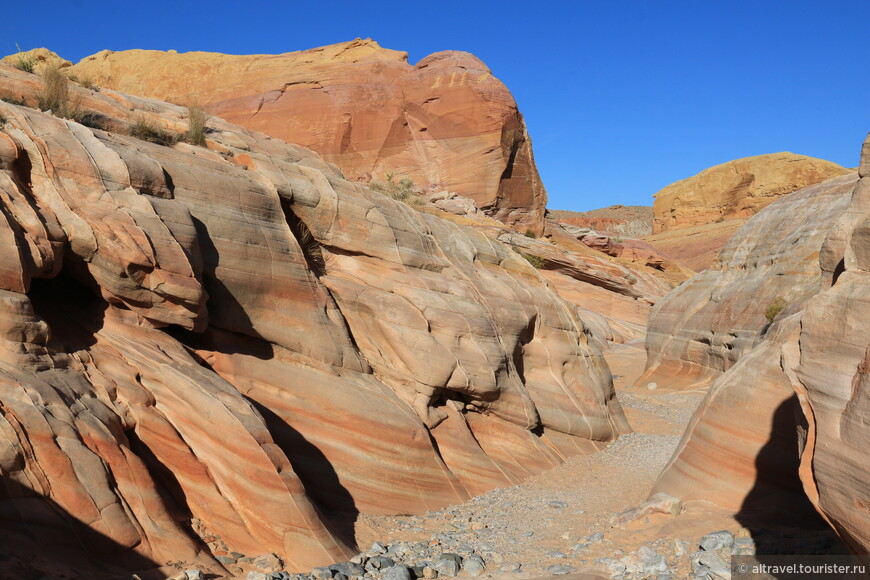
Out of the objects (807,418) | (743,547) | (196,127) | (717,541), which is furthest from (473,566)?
(196,127)

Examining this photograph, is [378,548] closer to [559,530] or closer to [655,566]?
[559,530]

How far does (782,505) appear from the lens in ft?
24.2

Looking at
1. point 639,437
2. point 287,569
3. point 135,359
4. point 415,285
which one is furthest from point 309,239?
point 639,437

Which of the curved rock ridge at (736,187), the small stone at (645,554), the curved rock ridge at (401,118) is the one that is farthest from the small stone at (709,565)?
the curved rock ridge at (736,187)

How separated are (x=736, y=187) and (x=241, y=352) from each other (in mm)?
59966

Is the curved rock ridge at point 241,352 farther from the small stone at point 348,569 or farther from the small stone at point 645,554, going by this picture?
the small stone at point 645,554

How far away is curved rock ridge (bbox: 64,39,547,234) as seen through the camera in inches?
1464

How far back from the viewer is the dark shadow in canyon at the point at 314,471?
28.5 ft

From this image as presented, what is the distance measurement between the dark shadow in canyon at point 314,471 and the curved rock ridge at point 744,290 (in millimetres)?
12872

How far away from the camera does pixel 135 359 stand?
757cm

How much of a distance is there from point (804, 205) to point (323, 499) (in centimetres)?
1665

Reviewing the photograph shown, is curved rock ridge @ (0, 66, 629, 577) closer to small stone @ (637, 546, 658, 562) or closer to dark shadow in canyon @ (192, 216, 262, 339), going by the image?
dark shadow in canyon @ (192, 216, 262, 339)

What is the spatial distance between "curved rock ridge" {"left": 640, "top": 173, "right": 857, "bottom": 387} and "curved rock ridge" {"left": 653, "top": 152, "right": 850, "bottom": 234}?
3942 cm

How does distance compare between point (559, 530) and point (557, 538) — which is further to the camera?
point (559, 530)
